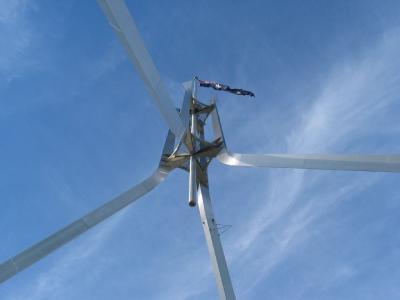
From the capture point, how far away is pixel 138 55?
2397cm

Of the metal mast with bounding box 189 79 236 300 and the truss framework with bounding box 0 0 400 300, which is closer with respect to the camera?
the truss framework with bounding box 0 0 400 300

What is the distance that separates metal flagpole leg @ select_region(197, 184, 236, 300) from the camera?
108ft

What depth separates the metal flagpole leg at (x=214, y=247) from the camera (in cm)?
3278

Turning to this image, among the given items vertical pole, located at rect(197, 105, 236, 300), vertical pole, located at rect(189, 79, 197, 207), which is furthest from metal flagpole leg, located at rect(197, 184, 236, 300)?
vertical pole, located at rect(189, 79, 197, 207)

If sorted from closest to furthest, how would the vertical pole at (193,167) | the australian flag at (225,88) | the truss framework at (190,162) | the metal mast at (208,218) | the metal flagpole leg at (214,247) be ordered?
the truss framework at (190,162) < the metal flagpole leg at (214,247) < the metal mast at (208,218) < the vertical pole at (193,167) < the australian flag at (225,88)

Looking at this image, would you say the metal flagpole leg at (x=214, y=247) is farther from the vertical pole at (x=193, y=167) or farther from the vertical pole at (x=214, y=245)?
the vertical pole at (x=193, y=167)

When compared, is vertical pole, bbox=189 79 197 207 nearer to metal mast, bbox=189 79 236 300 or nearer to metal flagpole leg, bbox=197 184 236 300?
metal mast, bbox=189 79 236 300

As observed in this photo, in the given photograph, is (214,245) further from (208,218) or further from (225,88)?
(225,88)

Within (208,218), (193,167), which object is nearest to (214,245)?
(208,218)

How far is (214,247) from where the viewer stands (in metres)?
35.2

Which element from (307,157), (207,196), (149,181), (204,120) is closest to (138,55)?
(307,157)

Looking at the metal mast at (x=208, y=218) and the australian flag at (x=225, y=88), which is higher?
the australian flag at (x=225, y=88)

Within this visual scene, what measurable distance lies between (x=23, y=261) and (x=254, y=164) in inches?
622

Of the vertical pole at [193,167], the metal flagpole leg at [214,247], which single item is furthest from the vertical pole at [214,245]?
the vertical pole at [193,167]
